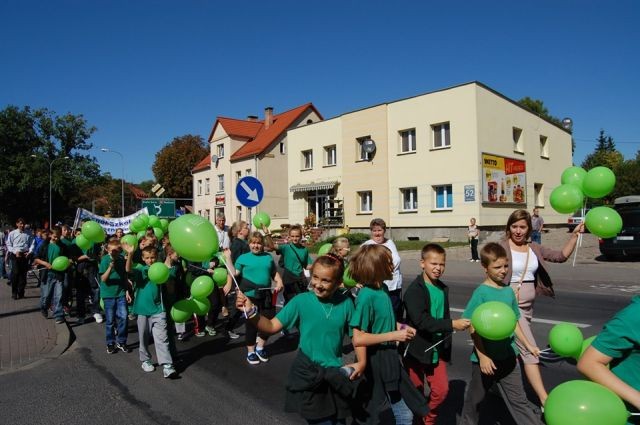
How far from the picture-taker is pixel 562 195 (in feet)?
14.8

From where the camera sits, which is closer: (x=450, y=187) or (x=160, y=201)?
(x=160, y=201)

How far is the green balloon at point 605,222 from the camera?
4086mm

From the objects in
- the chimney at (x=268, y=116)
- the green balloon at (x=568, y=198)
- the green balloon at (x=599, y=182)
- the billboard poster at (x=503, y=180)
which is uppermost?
the chimney at (x=268, y=116)

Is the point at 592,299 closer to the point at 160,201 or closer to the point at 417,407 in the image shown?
the point at 417,407

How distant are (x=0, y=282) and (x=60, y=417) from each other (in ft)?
47.8

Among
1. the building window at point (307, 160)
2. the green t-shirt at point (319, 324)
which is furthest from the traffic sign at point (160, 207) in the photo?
the building window at point (307, 160)

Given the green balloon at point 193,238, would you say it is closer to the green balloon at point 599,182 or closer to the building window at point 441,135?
the green balloon at point 599,182

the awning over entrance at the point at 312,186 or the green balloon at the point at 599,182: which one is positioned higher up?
the awning over entrance at the point at 312,186

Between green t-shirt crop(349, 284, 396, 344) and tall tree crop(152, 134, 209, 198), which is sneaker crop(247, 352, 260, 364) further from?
tall tree crop(152, 134, 209, 198)

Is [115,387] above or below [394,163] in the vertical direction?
below

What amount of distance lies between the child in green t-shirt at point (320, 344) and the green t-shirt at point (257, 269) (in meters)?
2.97

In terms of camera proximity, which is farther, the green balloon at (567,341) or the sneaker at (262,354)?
the sneaker at (262,354)

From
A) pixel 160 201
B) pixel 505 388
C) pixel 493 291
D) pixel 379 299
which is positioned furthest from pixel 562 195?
pixel 160 201

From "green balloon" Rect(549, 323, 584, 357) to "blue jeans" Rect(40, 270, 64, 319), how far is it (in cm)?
832
